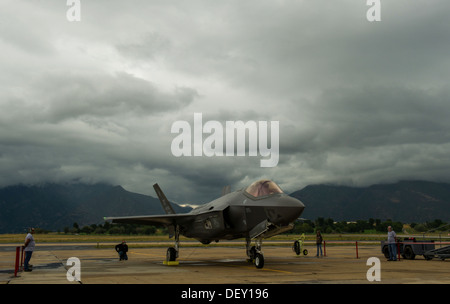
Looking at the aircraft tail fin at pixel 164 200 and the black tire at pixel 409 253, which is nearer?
the black tire at pixel 409 253

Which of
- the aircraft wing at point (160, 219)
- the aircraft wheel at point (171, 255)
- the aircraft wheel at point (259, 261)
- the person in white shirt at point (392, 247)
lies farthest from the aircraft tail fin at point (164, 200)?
the person in white shirt at point (392, 247)

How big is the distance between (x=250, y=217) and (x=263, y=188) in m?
1.28

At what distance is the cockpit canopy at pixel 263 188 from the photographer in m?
14.0

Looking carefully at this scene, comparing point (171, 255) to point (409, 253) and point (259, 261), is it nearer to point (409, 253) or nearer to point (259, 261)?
point (259, 261)

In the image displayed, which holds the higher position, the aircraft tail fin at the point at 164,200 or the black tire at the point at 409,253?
the aircraft tail fin at the point at 164,200

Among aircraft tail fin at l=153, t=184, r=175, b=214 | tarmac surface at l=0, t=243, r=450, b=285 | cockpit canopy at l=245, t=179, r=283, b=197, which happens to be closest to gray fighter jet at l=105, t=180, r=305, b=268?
cockpit canopy at l=245, t=179, r=283, b=197

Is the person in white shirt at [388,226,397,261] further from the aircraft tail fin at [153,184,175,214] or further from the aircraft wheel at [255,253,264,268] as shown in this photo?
the aircraft tail fin at [153,184,175,214]

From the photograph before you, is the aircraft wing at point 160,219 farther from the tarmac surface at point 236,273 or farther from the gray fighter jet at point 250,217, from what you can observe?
the tarmac surface at point 236,273

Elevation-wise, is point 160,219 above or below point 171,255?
above

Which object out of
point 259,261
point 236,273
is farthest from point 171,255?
point 236,273

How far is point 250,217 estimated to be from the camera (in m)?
14.2

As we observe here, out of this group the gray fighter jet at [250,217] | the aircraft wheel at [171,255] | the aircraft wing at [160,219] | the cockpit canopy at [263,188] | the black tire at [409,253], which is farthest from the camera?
the black tire at [409,253]
